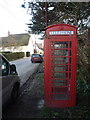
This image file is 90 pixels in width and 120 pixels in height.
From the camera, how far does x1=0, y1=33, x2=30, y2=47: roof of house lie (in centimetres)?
4871

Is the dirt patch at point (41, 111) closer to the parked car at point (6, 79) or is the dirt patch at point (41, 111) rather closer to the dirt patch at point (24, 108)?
A: the dirt patch at point (24, 108)

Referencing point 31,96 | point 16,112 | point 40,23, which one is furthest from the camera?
point 40,23

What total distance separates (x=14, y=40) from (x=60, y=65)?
51084 mm

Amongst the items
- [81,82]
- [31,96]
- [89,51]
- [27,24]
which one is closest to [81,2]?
[89,51]

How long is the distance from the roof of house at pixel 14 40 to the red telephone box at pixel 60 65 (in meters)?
42.4

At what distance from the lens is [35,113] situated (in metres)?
4.86

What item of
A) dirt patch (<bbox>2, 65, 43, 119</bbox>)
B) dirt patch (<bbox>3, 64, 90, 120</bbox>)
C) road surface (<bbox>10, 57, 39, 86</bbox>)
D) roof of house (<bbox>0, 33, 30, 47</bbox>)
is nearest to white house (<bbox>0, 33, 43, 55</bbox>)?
roof of house (<bbox>0, 33, 30, 47</bbox>)

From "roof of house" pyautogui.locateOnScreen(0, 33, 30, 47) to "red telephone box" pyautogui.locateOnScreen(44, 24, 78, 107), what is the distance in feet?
139

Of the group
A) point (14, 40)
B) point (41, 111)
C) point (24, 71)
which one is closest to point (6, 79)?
point (41, 111)

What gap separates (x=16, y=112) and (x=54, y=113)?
1043 millimetres

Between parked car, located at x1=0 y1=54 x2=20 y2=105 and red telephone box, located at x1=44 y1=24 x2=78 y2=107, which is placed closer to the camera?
parked car, located at x1=0 y1=54 x2=20 y2=105

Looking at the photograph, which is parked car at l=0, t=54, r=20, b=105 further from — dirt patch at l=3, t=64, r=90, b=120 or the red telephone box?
the red telephone box

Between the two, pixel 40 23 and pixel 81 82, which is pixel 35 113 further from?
pixel 40 23

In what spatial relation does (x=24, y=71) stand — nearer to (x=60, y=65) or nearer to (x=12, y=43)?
(x=60, y=65)
